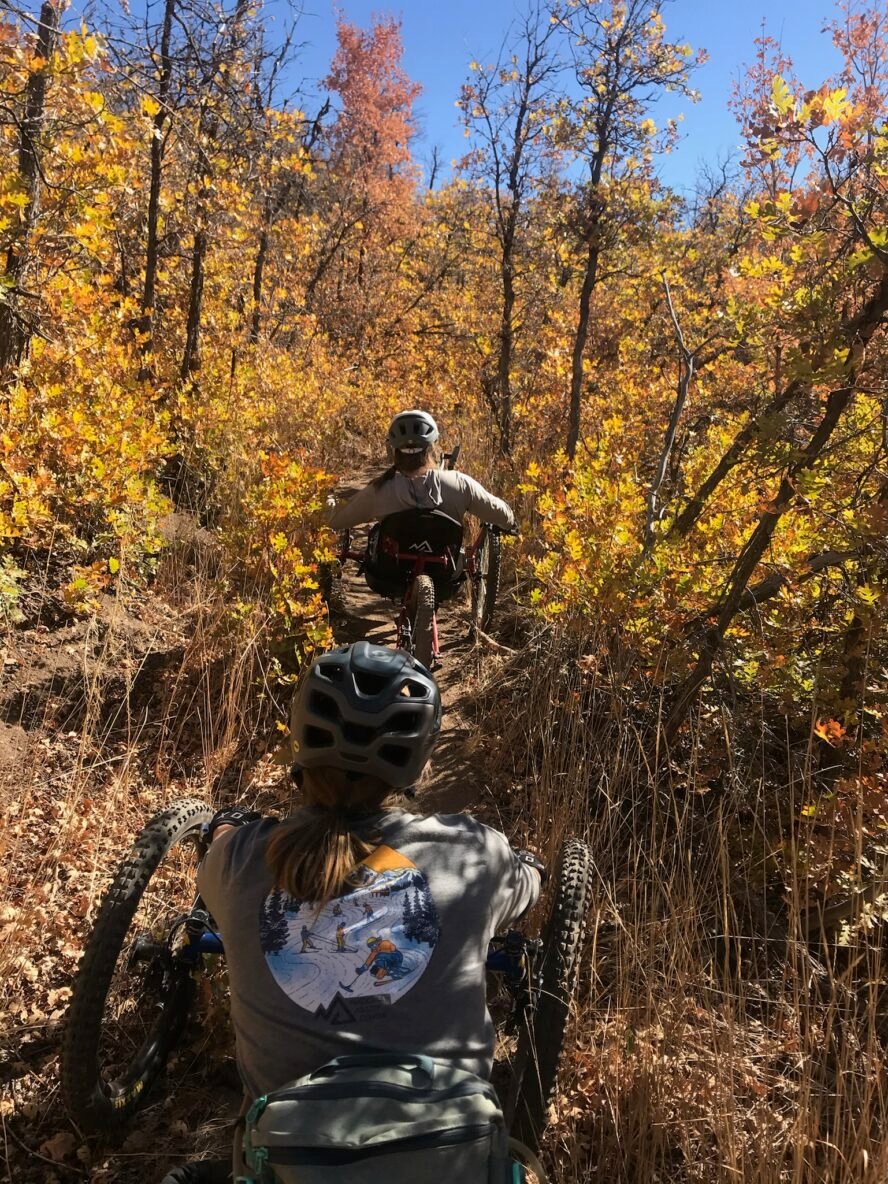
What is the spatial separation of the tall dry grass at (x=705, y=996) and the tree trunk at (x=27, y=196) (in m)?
3.75

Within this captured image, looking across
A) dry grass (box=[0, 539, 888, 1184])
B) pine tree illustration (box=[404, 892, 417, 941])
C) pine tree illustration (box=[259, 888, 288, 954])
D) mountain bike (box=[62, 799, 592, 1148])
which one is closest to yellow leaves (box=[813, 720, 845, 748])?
dry grass (box=[0, 539, 888, 1184])

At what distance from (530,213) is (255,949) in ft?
26.1

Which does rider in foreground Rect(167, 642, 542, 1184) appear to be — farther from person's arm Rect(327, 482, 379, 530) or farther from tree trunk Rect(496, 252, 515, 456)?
tree trunk Rect(496, 252, 515, 456)

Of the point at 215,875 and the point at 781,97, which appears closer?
the point at 215,875

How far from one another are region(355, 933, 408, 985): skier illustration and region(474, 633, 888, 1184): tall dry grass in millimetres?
981

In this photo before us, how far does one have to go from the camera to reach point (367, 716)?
1666 millimetres

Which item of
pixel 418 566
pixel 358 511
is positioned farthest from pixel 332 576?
pixel 418 566

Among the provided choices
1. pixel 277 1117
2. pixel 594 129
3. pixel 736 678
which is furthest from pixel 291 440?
pixel 277 1117

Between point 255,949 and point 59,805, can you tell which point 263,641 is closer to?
point 59,805

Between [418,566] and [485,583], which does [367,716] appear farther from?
[485,583]

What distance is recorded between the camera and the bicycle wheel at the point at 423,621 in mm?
3975

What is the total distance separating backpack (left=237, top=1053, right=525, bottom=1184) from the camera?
1.05 meters

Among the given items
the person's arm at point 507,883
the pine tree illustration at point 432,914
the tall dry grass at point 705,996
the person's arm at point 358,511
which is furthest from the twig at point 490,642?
the pine tree illustration at point 432,914

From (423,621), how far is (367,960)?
2.71m
